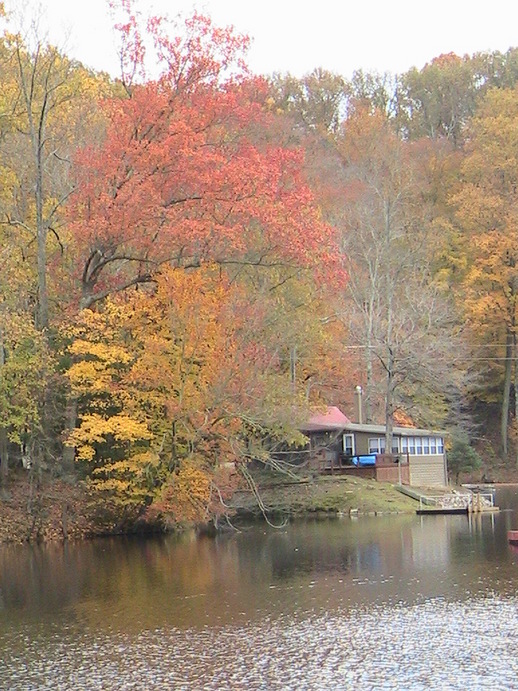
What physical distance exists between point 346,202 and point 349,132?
10064 millimetres

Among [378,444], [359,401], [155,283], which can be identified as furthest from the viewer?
[359,401]

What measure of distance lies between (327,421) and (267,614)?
29673 mm

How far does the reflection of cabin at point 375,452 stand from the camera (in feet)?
163

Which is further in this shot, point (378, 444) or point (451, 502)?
point (378, 444)

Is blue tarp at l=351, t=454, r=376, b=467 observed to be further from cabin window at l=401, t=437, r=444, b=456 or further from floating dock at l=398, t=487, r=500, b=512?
cabin window at l=401, t=437, r=444, b=456

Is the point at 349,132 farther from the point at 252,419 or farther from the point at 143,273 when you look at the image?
the point at 252,419

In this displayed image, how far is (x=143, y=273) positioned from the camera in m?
43.0

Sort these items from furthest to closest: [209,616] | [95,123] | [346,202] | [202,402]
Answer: [346,202] < [95,123] < [202,402] < [209,616]

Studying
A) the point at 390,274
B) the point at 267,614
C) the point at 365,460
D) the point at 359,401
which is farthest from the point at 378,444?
the point at 267,614

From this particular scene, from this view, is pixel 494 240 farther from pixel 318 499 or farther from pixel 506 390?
pixel 318 499

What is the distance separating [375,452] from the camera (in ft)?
171

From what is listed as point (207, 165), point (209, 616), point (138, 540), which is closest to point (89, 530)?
point (138, 540)

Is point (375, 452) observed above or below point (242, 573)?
above

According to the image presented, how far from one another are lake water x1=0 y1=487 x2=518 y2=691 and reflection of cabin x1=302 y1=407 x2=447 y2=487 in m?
13.1
